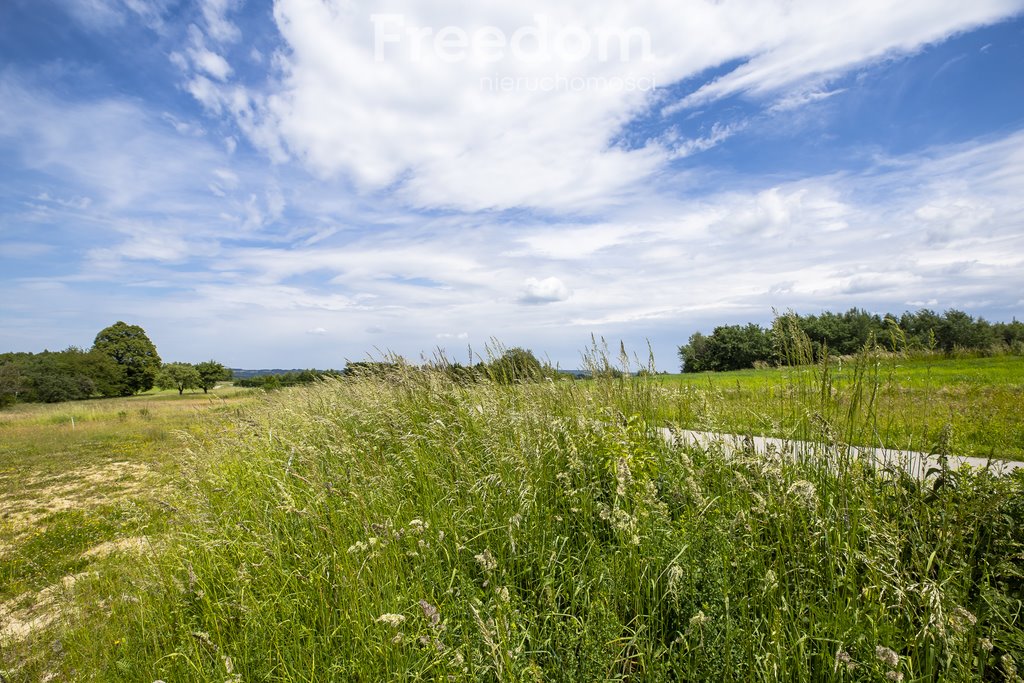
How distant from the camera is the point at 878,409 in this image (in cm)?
518

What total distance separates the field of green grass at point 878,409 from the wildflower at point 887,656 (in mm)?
1613

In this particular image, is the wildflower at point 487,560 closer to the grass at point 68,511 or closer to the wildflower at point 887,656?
the wildflower at point 887,656

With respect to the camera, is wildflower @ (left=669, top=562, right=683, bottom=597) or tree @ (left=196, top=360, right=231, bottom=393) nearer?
wildflower @ (left=669, top=562, right=683, bottom=597)

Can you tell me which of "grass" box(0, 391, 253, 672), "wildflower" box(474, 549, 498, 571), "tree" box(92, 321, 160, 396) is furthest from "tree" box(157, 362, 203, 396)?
"wildflower" box(474, 549, 498, 571)

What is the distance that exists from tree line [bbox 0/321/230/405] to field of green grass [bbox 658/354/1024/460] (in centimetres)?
6730

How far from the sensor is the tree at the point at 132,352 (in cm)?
7294

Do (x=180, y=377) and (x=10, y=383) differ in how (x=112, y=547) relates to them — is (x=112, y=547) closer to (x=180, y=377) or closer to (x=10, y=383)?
(x=10, y=383)

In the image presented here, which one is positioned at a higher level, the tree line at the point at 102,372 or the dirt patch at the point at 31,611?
the tree line at the point at 102,372

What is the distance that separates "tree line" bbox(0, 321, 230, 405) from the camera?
5231cm

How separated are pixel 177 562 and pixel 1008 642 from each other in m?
6.55

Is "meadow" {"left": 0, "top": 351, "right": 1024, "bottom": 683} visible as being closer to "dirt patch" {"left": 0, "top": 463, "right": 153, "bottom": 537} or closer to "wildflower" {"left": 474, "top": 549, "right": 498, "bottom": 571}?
"wildflower" {"left": 474, "top": 549, "right": 498, "bottom": 571}

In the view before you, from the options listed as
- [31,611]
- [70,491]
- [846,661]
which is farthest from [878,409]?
[70,491]

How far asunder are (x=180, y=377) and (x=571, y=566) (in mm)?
79629

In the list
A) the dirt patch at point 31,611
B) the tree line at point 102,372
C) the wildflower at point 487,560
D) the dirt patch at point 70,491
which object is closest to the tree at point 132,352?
the tree line at point 102,372
